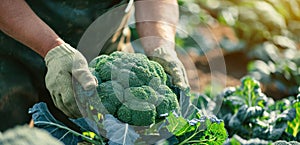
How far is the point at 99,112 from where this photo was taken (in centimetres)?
235

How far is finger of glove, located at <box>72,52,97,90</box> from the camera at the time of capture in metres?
2.30

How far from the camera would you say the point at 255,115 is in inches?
121

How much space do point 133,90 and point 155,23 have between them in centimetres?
65

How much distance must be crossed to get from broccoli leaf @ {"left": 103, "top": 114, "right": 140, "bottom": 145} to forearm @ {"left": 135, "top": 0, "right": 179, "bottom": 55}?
0.61m

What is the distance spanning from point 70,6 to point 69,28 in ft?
0.37

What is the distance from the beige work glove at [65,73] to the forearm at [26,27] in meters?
0.06

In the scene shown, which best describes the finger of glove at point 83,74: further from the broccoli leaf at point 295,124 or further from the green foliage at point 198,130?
the broccoli leaf at point 295,124

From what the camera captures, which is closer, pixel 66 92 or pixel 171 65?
pixel 66 92

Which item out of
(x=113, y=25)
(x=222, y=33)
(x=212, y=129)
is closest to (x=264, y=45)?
(x=222, y=33)

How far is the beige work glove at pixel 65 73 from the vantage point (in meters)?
2.37

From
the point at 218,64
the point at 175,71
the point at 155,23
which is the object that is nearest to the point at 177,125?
the point at 175,71

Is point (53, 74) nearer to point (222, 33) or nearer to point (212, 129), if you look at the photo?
point (212, 129)

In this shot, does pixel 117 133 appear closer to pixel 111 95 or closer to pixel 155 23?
pixel 111 95

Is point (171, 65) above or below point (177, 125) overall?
above
